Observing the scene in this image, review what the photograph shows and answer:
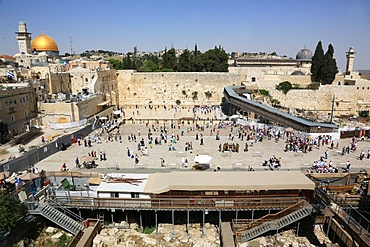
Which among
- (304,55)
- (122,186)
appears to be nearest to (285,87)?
(304,55)

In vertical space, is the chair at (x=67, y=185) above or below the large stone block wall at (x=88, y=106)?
below

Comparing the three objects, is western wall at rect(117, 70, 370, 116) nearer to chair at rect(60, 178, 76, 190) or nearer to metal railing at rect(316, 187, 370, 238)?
chair at rect(60, 178, 76, 190)

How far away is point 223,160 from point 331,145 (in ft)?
28.1

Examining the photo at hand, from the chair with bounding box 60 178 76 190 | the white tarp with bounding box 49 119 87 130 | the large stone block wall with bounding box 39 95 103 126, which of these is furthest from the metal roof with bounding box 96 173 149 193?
the large stone block wall with bounding box 39 95 103 126

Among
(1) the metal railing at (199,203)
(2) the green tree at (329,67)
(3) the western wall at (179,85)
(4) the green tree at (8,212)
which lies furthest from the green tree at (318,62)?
(4) the green tree at (8,212)

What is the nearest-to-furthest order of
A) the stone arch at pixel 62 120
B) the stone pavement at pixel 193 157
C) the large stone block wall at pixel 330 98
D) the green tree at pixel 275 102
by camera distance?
the stone pavement at pixel 193 157, the stone arch at pixel 62 120, the green tree at pixel 275 102, the large stone block wall at pixel 330 98

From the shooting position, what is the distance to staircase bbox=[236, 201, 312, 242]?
1157cm

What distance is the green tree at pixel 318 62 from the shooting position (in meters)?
38.7

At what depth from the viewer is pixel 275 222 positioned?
11.8 metres

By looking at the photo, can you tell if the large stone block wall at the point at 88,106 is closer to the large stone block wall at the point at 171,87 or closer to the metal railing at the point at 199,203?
the large stone block wall at the point at 171,87

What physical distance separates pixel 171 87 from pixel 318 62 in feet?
67.8

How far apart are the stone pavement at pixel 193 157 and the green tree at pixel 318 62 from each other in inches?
789

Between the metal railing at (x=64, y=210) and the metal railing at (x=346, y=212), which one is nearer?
the metal railing at (x=346, y=212)

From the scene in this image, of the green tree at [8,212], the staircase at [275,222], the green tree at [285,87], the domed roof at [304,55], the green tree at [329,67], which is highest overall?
the domed roof at [304,55]
